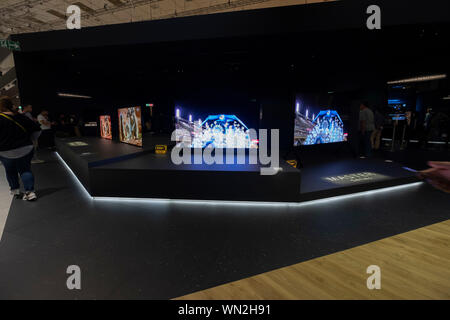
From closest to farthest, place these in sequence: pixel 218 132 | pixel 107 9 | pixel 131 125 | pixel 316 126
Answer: pixel 218 132
pixel 316 126
pixel 131 125
pixel 107 9

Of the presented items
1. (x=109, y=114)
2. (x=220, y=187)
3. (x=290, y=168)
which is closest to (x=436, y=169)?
(x=290, y=168)

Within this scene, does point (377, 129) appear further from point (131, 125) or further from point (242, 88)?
point (131, 125)

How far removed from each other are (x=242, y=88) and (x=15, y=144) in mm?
5708

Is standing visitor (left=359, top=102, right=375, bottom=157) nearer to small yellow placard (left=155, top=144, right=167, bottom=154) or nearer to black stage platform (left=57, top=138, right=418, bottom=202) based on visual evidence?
black stage platform (left=57, top=138, right=418, bottom=202)

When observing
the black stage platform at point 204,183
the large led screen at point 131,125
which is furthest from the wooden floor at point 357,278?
the large led screen at point 131,125

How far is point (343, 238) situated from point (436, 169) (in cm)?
123

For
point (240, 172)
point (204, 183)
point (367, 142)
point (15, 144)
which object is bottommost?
point (204, 183)

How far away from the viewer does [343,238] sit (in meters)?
2.13

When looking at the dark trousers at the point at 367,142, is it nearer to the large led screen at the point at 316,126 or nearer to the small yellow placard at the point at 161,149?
the large led screen at the point at 316,126

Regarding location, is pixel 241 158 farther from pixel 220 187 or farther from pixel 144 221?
pixel 144 221

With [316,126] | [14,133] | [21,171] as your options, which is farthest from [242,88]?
[21,171]

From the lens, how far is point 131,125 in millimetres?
4789

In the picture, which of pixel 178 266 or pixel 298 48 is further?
pixel 298 48

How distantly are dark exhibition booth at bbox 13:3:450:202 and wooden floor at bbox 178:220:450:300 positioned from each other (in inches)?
53.4
